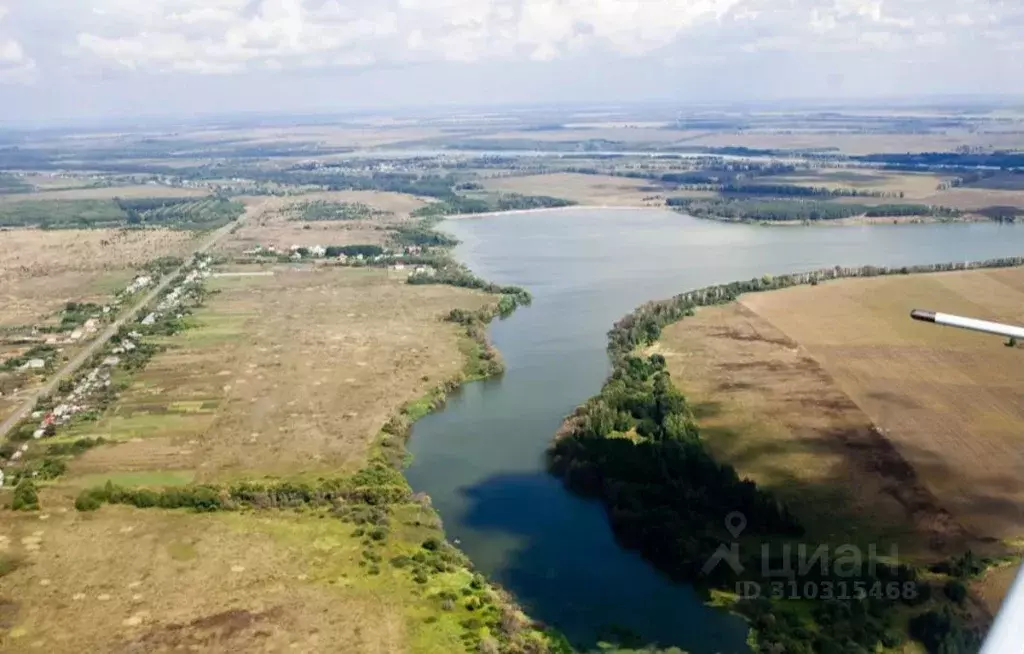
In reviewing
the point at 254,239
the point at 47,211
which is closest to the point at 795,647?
the point at 254,239

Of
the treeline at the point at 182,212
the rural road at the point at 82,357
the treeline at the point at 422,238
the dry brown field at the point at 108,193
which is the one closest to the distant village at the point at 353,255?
the treeline at the point at 422,238

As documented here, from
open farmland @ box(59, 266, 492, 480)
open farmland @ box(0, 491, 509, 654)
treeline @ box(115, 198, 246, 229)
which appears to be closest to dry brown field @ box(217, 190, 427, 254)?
treeline @ box(115, 198, 246, 229)

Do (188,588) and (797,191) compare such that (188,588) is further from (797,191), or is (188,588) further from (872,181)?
(872,181)

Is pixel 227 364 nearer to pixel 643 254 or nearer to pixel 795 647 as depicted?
pixel 795 647

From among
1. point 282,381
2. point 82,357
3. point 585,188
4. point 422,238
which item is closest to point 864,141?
point 585,188

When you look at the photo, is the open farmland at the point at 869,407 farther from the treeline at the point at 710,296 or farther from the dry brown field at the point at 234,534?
the dry brown field at the point at 234,534

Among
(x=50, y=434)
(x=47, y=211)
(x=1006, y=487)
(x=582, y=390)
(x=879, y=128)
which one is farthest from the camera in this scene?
(x=879, y=128)
